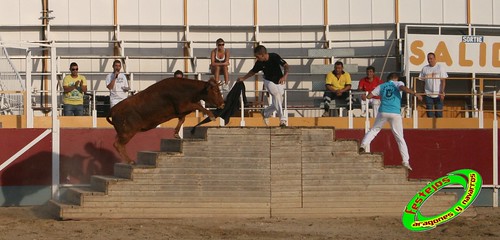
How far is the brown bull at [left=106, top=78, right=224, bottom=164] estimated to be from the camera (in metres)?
19.4

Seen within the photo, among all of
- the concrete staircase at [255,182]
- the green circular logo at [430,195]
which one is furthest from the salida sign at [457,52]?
the concrete staircase at [255,182]

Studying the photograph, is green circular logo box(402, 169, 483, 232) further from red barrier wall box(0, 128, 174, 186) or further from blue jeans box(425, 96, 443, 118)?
red barrier wall box(0, 128, 174, 186)

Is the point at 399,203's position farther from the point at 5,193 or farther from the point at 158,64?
the point at 158,64

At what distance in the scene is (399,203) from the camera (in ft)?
62.5

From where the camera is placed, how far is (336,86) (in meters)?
24.3

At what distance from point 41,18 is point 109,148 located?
25.5 feet

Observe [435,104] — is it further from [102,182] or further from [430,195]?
[102,182]

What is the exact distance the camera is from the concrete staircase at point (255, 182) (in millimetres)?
18453

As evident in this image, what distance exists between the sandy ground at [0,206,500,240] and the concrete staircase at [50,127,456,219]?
0.28m

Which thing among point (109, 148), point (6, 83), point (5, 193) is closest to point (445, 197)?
point (109, 148)

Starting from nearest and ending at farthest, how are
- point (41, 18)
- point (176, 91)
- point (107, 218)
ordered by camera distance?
1. point (107, 218)
2. point (176, 91)
3. point (41, 18)

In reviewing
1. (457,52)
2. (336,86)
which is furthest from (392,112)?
(457,52)

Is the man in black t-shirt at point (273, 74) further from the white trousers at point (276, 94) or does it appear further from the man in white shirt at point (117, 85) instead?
the man in white shirt at point (117, 85)

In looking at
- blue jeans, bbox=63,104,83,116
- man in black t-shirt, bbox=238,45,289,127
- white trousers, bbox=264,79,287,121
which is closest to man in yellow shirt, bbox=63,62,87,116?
blue jeans, bbox=63,104,83,116
